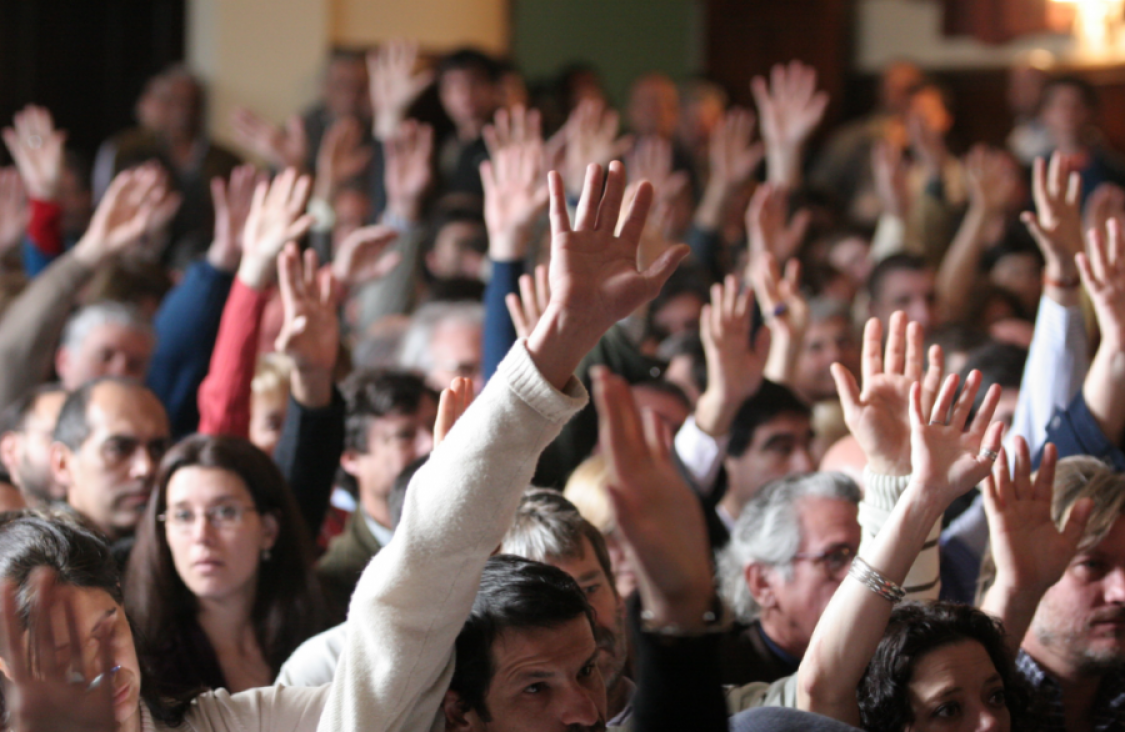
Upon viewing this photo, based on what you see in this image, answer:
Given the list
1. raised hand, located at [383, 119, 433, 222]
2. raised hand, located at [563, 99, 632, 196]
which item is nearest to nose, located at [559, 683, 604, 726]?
raised hand, located at [563, 99, 632, 196]

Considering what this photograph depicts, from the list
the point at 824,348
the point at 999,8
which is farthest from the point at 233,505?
the point at 999,8

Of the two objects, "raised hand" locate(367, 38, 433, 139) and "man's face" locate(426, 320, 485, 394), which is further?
"raised hand" locate(367, 38, 433, 139)

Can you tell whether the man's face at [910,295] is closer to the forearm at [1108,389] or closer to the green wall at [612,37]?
the forearm at [1108,389]

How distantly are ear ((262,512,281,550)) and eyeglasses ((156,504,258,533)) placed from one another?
5 centimetres

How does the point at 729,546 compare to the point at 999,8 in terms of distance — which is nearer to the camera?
the point at 729,546

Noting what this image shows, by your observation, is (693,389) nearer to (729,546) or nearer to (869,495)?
(729,546)

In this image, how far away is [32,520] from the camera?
1.39 meters

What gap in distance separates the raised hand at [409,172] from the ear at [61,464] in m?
2.11

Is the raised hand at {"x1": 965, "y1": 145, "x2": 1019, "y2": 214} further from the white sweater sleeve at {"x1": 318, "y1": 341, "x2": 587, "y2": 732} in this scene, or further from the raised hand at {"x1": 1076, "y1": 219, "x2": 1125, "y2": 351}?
the white sweater sleeve at {"x1": 318, "y1": 341, "x2": 587, "y2": 732}

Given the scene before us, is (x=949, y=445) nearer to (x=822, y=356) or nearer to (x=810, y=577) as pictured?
(x=810, y=577)

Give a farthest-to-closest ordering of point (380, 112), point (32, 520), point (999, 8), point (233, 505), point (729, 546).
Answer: point (999, 8) → point (380, 112) → point (729, 546) → point (233, 505) → point (32, 520)

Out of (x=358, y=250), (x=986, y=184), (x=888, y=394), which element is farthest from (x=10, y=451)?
(x=986, y=184)

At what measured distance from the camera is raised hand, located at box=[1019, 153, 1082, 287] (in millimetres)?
2414

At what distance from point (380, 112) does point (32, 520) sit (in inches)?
140
